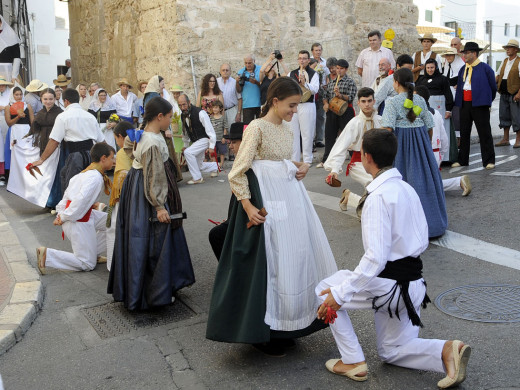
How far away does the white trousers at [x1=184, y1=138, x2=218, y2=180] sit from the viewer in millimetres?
11000

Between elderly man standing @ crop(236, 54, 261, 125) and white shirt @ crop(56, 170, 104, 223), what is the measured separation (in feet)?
20.2

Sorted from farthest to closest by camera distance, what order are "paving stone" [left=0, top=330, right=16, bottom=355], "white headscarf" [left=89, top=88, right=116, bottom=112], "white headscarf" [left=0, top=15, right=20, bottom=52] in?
"white headscarf" [left=0, top=15, right=20, bottom=52] → "white headscarf" [left=89, top=88, right=116, bottom=112] → "paving stone" [left=0, top=330, right=16, bottom=355]

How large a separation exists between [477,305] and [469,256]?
1.33 m

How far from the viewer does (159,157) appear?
16.2 feet

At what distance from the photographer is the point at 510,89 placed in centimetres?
1181

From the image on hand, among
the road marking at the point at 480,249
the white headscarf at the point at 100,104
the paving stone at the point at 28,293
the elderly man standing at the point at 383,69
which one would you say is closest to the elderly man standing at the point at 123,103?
the white headscarf at the point at 100,104

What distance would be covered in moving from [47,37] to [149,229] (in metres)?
37.9

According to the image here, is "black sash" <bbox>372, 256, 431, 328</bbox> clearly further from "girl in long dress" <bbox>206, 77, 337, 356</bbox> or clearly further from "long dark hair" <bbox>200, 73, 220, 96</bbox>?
"long dark hair" <bbox>200, 73, 220, 96</bbox>

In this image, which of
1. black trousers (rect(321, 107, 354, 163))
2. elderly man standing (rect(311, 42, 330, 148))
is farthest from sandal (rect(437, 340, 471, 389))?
elderly man standing (rect(311, 42, 330, 148))

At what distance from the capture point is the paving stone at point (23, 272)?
19.2 ft

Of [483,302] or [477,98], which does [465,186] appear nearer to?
[477,98]

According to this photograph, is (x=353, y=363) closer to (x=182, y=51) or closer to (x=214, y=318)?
(x=214, y=318)

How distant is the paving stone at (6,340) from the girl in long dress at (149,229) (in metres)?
0.81

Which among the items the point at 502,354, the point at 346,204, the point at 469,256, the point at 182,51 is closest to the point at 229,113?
the point at 182,51
